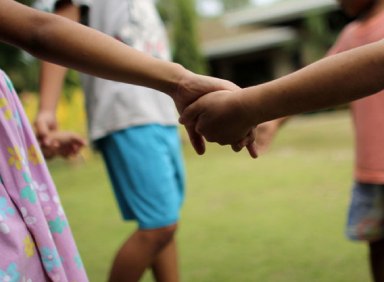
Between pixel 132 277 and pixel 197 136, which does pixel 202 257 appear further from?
pixel 197 136

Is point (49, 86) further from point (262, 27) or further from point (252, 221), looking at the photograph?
point (262, 27)

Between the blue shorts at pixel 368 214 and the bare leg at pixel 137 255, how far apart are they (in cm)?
78

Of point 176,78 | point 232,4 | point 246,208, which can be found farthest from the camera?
point 232,4

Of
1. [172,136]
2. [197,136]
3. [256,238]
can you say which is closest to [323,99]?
[197,136]

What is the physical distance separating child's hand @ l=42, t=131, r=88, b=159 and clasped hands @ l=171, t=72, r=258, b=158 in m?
0.77

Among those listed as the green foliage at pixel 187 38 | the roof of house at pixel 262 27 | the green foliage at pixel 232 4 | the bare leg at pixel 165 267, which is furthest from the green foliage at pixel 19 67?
the green foliage at pixel 232 4

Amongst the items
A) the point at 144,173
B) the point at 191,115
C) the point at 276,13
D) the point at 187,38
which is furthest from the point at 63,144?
the point at 276,13

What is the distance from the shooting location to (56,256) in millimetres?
1259

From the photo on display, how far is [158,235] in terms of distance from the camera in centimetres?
209

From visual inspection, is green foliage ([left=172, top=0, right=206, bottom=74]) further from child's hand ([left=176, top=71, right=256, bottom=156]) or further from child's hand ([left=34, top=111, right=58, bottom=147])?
child's hand ([left=176, top=71, right=256, bottom=156])

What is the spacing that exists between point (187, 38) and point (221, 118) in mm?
14475

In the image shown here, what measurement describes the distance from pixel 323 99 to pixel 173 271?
132cm

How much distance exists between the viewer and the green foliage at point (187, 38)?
15.5m

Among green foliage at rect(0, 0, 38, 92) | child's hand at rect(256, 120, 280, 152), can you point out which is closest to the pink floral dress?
child's hand at rect(256, 120, 280, 152)
